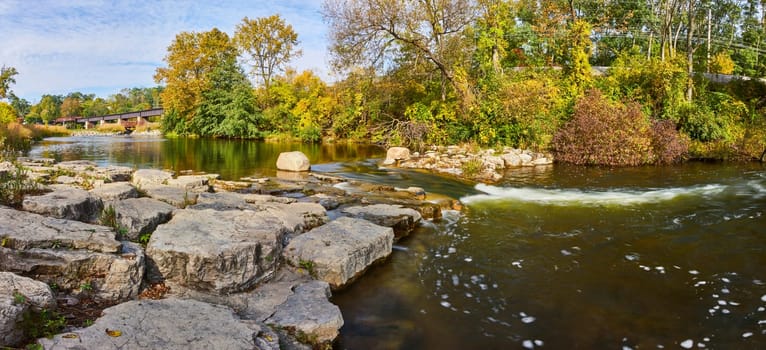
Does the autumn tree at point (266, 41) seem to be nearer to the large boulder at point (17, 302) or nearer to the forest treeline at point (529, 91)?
the forest treeline at point (529, 91)

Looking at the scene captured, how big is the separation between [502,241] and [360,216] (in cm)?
251

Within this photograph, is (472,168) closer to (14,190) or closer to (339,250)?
(339,250)

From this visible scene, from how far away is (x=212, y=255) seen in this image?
4449 mm

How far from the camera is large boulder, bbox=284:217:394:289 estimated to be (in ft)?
17.4

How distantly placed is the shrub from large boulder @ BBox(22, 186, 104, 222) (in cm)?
1641

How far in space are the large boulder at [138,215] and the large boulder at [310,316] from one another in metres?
2.30

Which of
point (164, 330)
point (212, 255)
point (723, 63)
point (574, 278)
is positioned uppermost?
point (723, 63)

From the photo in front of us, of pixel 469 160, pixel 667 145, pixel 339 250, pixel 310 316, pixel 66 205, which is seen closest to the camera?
pixel 310 316

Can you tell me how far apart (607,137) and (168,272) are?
16639mm

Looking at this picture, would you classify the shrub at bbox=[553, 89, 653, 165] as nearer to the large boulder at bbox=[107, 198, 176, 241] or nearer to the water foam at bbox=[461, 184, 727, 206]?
the water foam at bbox=[461, 184, 727, 206]

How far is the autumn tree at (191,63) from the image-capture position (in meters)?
41.3

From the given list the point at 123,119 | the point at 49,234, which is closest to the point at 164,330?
the point at 49,234

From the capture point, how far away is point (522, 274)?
5.88 meters

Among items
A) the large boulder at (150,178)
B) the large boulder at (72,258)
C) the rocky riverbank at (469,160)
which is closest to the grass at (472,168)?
the rocky riverbank at (469,160)
